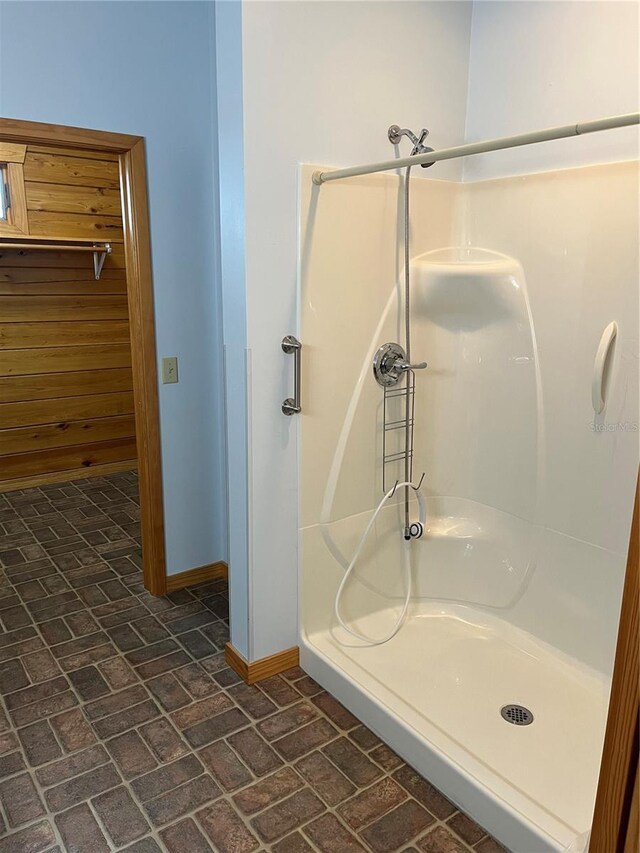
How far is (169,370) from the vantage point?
108 inches

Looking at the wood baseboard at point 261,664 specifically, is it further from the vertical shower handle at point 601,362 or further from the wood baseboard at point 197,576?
the vertical shower handle at point 601,362

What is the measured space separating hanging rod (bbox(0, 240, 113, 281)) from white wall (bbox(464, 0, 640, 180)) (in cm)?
266

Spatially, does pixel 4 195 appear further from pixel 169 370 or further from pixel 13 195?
pixel 169 370

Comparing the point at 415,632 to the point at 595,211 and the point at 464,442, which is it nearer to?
the point at 464,442

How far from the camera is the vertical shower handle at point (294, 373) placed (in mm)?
2061

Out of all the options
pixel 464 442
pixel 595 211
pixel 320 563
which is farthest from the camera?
pixel 464 442

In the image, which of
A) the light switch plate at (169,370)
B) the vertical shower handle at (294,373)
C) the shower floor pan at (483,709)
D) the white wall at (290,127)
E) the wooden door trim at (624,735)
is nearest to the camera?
the wooden door trim at (624,735)

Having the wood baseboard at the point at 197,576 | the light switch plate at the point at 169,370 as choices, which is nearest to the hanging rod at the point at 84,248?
the light switch plate at the point at 169,370

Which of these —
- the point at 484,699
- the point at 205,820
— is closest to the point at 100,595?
the point at 205,820

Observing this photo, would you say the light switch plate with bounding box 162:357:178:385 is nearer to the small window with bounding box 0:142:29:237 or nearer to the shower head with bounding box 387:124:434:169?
the shower head with bounding box 387:124:434:169

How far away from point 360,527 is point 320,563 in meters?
0.21

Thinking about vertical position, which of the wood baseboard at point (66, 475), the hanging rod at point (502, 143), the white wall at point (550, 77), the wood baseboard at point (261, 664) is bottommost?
the wood baseboard at point (261, 664)

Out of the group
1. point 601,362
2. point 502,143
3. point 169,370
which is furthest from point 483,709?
point 169,370

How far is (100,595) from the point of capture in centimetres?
287
